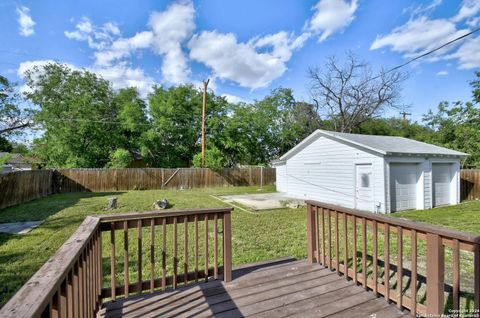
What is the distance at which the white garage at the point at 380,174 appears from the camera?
28.2 ft

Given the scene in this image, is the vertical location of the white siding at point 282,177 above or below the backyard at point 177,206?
above

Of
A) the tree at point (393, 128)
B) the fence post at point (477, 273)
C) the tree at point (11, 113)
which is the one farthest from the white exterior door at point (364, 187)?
the tree at point (11, 113)

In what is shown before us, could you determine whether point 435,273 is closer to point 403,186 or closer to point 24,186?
point 403,186

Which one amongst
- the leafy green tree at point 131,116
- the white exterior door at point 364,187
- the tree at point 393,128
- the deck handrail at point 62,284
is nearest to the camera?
the deck handrail at point 62,284

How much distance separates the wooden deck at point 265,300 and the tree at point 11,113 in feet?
66.2

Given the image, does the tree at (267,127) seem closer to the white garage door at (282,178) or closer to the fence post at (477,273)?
the white garage door at (282,178)

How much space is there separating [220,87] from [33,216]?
18.0 m

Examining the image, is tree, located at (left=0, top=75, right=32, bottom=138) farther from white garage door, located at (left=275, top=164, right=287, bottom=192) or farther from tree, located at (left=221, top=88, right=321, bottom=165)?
white garage door, located at (left=275, top=164, right=287, bottom=192)

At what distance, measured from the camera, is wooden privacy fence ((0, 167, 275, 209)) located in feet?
32.3

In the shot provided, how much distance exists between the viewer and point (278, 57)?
17062mm

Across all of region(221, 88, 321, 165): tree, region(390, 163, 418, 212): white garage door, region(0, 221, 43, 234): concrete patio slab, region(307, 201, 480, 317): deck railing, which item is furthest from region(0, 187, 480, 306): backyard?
region(221, 88, 321, 165): tree

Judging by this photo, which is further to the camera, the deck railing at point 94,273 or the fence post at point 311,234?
the fence post at point 311,234

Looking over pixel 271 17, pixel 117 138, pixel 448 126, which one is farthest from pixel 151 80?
pixel 448 126

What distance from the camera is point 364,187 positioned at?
916 centimetres
